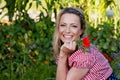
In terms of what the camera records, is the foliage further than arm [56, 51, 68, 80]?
Yes

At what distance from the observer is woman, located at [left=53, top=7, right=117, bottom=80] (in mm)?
2533

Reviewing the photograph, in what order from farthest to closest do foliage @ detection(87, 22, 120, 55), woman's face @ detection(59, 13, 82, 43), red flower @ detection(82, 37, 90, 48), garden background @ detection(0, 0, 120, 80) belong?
foliage @ detection(87, 22, 120, 55), garden background @ detection(0, 0, 120, 80), woman's face @ detection(59, 13, 82, 43), red flower @ detection(82, 37, 90, 48)

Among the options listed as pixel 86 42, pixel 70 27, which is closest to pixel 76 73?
pixel 86 42

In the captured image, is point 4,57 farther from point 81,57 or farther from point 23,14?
point 81,57

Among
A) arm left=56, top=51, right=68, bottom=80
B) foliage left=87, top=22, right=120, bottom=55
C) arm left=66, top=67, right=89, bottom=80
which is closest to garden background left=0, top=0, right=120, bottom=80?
foliage left=87, top=22, right=120, bottom=55

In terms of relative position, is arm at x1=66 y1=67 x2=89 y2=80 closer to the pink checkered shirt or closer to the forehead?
the pink checkered shirt

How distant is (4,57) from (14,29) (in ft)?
0.97

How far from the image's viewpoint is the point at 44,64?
3963mm

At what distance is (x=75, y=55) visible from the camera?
8.40 feet

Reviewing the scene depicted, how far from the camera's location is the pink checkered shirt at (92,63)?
2518 millimetres

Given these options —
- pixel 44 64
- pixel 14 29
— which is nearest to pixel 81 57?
pixel 44 64

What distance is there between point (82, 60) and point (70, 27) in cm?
25

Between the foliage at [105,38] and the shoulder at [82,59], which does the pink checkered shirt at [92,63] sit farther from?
the foliage at [105,38]

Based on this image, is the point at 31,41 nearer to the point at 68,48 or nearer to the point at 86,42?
the point at 68,48
